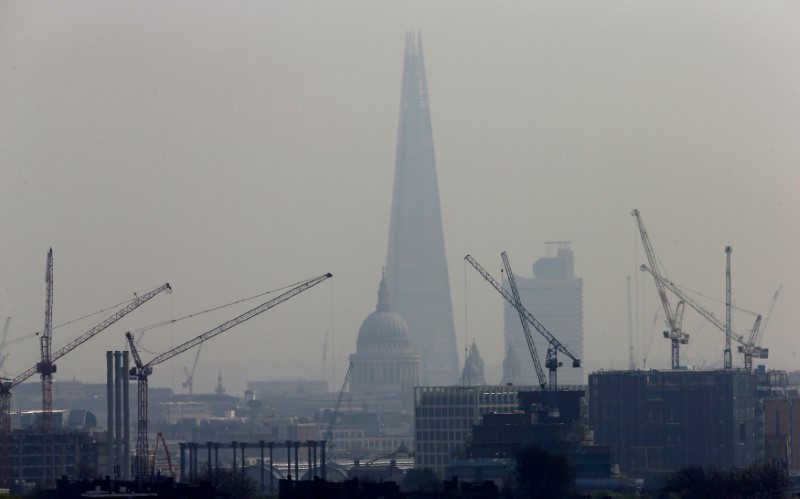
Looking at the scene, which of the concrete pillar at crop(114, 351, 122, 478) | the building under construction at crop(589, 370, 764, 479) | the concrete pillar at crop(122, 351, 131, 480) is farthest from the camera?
the building under construction at crop(589, 370, 764, 479)

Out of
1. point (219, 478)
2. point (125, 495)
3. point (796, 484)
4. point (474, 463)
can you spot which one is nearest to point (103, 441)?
point (474, 463)

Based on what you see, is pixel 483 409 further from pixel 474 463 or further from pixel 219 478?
pixel 219 478

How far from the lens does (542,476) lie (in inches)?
4124

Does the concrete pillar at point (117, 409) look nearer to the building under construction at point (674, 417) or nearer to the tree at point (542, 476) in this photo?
the building under construction at point (674, 417)

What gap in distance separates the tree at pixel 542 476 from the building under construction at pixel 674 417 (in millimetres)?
48208

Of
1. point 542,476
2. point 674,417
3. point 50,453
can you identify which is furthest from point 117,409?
point 542,476

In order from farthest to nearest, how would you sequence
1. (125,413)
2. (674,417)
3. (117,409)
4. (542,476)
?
(674,417), (125,413), (117,409), (542,476)

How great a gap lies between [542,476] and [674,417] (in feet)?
194

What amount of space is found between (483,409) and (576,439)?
27.7 m

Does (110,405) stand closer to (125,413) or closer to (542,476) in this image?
(125,413)

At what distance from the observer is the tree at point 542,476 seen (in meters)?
99.4

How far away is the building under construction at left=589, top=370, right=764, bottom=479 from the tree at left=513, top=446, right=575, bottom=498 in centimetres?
4821

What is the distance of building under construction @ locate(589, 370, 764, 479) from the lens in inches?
6334

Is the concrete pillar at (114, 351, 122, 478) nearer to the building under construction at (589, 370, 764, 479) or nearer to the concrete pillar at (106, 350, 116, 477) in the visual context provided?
the concrete pillar at (106, 350, 116, 477)
